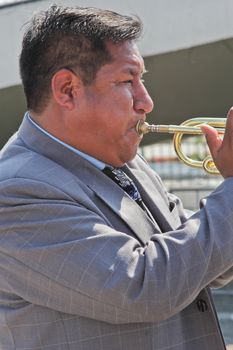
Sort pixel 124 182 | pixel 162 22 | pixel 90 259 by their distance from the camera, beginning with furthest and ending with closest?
pixel 162 22
pixel 124 182
pixel 90 259

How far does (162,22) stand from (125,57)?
4096 mm

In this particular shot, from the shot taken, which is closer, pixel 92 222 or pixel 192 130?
pixel 92 222

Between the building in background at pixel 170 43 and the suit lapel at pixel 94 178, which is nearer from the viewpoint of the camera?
the suit lapel at pixel 94 178

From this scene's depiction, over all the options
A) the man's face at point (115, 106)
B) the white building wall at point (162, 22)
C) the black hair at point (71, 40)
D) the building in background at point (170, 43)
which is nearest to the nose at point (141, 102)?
the man's face at point (115, 106)

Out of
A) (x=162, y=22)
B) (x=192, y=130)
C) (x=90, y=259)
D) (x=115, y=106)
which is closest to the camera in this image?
(x=90, y=259)

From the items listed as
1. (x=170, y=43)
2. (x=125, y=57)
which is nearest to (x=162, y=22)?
(x=170, y=43)

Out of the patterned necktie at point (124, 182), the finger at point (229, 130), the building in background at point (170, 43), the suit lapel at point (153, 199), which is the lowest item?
the building in background at point (170, 43)

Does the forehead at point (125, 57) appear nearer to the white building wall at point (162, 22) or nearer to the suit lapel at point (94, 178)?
the suit lapel at point (94, 178)

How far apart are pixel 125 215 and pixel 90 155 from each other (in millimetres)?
190

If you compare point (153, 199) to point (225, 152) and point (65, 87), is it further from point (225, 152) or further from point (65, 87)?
point (65, 87)

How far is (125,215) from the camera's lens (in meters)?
2.21

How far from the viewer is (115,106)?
7.18 feet

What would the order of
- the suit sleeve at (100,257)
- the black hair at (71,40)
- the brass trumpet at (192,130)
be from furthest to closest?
the brass trumpet at (192,130) → the black hair at (71,40) → the suit sleeve at (100,257)

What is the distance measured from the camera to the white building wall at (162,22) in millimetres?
6148
